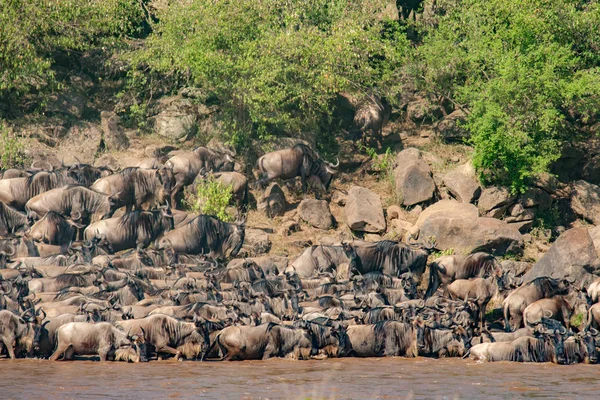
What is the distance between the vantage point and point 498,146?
27.7 m

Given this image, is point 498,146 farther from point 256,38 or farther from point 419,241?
point 256,38

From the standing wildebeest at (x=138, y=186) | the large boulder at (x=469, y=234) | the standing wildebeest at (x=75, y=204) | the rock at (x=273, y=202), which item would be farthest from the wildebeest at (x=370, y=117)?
the standing wildebeest at (x=75, y=204)

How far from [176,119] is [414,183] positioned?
865 centimetres

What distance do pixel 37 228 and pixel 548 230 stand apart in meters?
13.2

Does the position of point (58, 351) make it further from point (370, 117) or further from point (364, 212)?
point (370, 117)

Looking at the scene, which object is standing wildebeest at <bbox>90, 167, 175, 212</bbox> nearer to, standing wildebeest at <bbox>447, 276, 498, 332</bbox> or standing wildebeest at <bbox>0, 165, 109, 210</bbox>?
standing wildebeest at <bbox>0, 165, 109, 210</bbox>

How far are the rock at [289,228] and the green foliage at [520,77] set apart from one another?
5126 mm


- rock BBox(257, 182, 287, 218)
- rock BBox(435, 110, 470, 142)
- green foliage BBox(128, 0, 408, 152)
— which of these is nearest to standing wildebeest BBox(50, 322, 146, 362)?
rock BBox(257, 182, 287, 218)

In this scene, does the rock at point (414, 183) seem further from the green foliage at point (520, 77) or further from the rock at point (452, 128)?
the rock at point (452, 128)

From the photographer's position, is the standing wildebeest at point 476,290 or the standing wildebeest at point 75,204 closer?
the standing wildebeest at point 476,290

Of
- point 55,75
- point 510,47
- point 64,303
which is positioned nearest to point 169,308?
point 64,303

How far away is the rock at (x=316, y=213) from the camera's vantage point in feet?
90.9

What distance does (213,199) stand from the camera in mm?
27375

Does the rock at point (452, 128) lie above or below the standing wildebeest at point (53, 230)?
above
